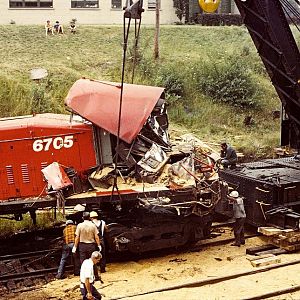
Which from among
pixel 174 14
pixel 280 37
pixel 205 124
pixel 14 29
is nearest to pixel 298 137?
pixel 280 37

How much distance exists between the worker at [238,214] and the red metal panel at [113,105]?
306cm

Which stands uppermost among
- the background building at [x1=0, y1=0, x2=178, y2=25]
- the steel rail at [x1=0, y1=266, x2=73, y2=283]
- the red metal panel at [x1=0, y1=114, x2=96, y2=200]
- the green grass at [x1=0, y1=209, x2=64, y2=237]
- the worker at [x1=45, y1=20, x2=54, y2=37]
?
the background building at [x1=0, y1=0, x2=178, y2=25]

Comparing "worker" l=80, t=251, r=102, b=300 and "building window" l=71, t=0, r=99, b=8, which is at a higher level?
"building window" l=71, t=0, r=99, b=8

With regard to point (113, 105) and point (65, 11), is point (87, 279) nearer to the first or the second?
point (113, 105)

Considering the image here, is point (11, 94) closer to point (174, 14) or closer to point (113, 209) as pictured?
point (113, 209)

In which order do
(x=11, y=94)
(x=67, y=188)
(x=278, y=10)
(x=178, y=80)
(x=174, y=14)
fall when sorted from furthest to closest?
(x=174, y=14), (x=178, y=80), (x=11, y=94), (x=278, y=10), (x=67, y=188)

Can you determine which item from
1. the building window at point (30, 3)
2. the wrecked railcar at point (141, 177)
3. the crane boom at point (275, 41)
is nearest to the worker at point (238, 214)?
the wrecked railcar at point (141, 177)

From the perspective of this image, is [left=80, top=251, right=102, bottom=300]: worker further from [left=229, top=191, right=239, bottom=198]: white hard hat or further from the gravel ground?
[left=229, top=191, right=239, bottom=198]: white hard hat

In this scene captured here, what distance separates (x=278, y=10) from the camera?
41.5 ft

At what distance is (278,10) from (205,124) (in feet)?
35.7

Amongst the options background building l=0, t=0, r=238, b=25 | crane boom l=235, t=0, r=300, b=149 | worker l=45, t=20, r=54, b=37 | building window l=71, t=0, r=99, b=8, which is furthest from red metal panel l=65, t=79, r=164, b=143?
building window l=71, t=0, r=99, b=8

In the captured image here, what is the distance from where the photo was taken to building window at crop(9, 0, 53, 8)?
32625 millimetres

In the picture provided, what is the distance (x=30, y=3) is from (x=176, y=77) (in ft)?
41.3

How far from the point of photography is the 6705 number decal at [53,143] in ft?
38.8
